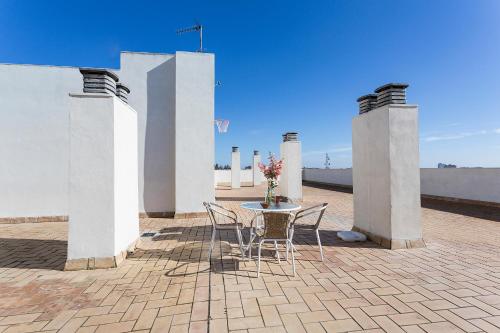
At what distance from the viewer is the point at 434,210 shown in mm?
7566

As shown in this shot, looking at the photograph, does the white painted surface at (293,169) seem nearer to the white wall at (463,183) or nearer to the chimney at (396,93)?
the white wall at (463,183)

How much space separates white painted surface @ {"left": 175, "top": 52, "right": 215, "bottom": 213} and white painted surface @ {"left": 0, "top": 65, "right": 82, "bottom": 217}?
251cm

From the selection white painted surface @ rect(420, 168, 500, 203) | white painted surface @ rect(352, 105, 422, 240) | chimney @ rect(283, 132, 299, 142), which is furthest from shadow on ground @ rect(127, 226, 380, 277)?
white painted surface @ rect(420, 168, 500, 203)

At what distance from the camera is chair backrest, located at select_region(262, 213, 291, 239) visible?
10.4 ft

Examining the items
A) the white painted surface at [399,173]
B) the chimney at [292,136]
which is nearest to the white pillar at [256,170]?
the chimney at [292,136]

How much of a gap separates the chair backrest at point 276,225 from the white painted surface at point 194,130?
3762 mm

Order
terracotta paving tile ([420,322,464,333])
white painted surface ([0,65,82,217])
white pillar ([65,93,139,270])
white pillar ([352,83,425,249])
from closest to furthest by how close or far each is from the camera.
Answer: terracotta paving tile ([420,322,464,333]), white pillar ([65,93,139,270]), white pillar ([352,83,425,249]), white painted surface ([0,65,82,217])

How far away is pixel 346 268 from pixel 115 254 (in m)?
2.95

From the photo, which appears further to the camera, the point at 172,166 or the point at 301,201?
the point at 301,201

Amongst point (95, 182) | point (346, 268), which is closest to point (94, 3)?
point (95, 182)

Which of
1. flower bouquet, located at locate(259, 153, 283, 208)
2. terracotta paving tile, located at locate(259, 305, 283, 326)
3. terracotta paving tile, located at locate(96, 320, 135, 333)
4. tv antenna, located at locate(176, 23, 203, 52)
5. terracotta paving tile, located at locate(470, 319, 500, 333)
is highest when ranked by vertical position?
tv antenna, located at locate(176, 23, 203, 52)

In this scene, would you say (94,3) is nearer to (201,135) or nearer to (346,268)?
(201,135)

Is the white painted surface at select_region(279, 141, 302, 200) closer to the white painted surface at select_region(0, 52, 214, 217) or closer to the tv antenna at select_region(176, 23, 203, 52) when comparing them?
the white painted surface at select_region(0, 52, 214, 217)

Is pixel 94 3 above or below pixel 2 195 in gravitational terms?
above
